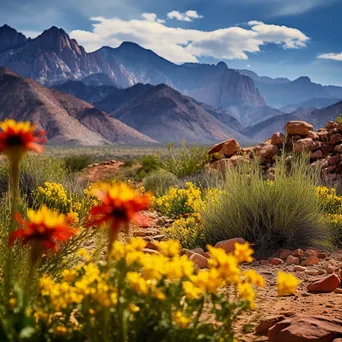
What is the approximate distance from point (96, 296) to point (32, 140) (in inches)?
30.9

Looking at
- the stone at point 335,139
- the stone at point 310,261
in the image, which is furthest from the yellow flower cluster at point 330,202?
the stone at point 335,139

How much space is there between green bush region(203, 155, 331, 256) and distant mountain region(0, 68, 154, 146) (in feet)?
356

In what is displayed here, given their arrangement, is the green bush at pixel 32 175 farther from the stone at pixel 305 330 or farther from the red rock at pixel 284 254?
the stone at pixel 305 330

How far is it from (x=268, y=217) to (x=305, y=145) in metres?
8.15

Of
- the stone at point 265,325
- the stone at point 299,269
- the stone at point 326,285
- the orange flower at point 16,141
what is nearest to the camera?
the orange flower at point 16,141

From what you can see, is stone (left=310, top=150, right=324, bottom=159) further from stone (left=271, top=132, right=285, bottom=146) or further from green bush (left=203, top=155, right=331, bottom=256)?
green bush (left=203, top=155, right=331, bottom=256)

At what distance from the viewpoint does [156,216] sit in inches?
373

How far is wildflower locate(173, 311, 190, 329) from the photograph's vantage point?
7.15 ft

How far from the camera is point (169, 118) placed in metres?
171

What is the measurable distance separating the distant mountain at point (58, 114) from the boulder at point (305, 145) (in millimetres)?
102042

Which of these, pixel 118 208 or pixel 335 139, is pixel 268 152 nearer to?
pixel 335 139

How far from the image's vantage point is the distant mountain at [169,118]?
16812cm

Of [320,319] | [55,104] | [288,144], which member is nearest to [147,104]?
[55,104]

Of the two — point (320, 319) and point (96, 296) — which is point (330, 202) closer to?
point (320, 319)
